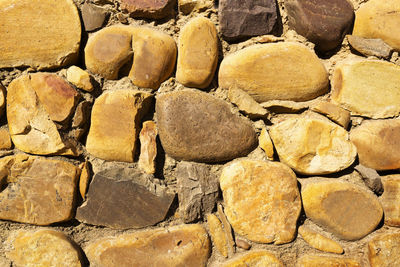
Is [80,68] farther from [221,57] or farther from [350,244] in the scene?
[350,244]

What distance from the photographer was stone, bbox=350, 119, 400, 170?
872 mm

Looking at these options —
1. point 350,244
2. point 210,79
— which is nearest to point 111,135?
point 210,79

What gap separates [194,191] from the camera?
816mm

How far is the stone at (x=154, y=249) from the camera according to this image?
800 millimetres

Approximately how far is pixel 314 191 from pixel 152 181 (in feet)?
1.30

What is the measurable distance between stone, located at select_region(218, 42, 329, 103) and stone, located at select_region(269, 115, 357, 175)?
0.25ft

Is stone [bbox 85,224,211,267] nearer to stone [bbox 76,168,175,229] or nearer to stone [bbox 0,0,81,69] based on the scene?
stone [bbox 76,168,175,229]

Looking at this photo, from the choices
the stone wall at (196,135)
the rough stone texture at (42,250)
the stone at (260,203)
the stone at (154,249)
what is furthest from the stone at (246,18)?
the rough stone texture at (42,250)

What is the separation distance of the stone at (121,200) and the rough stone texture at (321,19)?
536 mm

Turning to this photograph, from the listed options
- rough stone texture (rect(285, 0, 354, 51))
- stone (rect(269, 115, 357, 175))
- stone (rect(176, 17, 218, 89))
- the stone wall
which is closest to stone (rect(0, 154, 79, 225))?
the stone wall

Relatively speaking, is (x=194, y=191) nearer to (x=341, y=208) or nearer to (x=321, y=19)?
(x=341, y=208)

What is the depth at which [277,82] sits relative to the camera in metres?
0.85

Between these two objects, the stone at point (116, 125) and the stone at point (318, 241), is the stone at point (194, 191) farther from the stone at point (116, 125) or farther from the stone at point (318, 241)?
the stone at point (318, 241)

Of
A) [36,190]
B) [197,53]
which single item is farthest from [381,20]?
[36,190]
